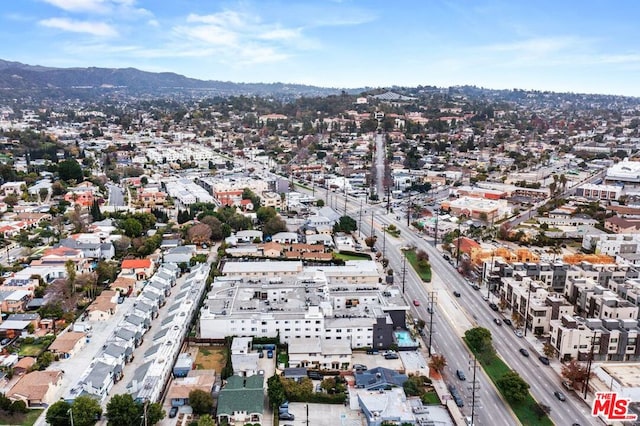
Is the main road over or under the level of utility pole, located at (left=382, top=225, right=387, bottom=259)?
under

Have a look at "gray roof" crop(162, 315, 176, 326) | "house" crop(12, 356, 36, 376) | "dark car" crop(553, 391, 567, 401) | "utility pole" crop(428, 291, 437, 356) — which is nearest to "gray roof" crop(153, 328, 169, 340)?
"gray roof" crop(162, 315, 176, 326)

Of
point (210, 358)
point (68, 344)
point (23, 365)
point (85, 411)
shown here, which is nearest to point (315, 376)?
point (210, 358)

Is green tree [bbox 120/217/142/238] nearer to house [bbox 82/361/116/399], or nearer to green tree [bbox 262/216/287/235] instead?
green tree [bbox 262/216/287/235]

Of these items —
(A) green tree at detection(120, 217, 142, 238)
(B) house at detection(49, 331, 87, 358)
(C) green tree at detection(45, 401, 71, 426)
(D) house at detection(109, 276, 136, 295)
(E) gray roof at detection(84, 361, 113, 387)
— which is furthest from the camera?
(A) green tree at detection(120, 217, 142, 238)

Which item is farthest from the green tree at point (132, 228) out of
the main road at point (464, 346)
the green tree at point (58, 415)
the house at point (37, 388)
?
the green tree at point (58, 415)

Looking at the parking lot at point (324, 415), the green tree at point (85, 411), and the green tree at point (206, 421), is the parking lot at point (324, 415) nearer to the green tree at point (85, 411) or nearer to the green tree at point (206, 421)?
Result: the green tree at point (206, 421)

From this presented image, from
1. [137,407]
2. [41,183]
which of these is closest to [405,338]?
[137,407]

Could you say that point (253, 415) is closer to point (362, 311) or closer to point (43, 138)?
point (362, 311)

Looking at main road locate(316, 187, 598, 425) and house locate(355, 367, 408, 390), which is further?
house locate(355, 367, 408, 390)
